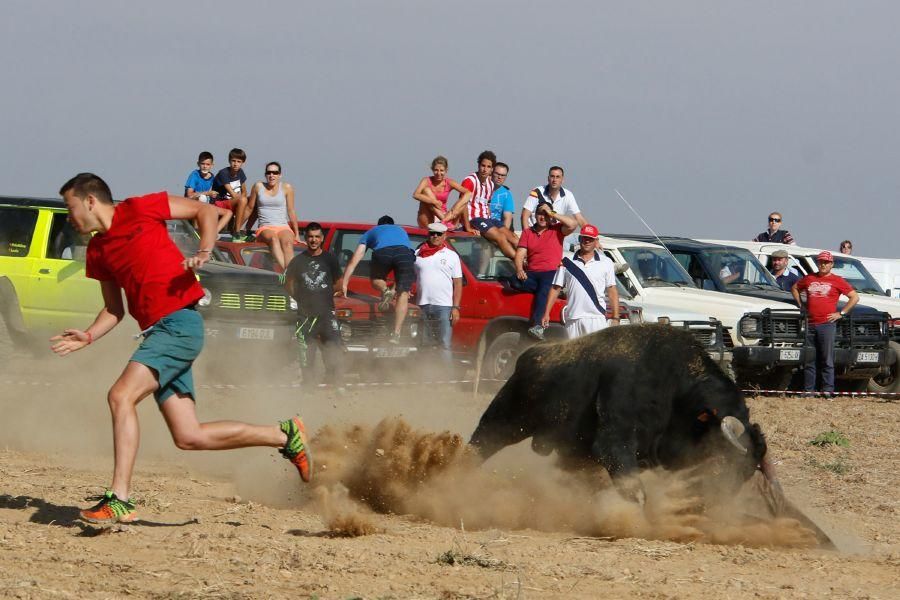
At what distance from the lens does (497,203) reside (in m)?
18.4

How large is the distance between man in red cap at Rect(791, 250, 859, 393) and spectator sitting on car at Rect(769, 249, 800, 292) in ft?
7.79

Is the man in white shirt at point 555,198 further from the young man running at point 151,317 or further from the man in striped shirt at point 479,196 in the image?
the young man running at point 151,317

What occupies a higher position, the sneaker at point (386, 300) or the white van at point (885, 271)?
the white van at point (885, 271)

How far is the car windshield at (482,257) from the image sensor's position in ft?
55.6

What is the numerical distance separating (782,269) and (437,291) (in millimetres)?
7684

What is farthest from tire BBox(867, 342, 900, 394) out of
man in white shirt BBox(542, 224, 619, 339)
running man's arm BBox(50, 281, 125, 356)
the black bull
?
running man's arm BBox(50, 281, 125, 356)

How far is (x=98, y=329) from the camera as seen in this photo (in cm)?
745

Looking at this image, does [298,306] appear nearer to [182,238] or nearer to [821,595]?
[182,238]

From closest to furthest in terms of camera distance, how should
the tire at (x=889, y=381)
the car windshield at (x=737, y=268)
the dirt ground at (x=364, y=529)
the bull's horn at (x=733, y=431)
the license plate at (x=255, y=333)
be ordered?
1. the dirt ground at (x=364, y=529)
2. the bull's horn at (x=733, y=431)
3. the license plate at (x=255, y=333)
4. the tire at (x=889, y=381)
5. the car windshield at (x=737, y=268)

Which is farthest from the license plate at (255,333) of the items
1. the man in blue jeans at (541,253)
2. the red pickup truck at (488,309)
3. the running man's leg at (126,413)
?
the running man's leg at (126,413)

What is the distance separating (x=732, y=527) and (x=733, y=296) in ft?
36.8

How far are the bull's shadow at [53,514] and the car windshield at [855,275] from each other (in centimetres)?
1602

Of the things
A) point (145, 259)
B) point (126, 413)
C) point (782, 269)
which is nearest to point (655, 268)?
point (782, 269)

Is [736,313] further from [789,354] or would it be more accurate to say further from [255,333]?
[255,333]
